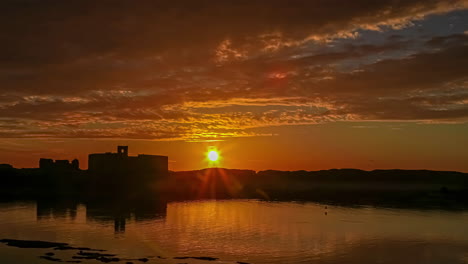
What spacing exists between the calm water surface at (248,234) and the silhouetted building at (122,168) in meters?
60.7

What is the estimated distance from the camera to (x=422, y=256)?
44875mm

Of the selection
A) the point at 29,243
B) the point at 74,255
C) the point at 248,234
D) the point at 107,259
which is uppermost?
the point at 29,243

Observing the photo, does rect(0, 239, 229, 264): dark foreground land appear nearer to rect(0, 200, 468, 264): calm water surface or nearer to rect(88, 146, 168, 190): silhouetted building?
rect(0, 200, 468, 264): calm water surface

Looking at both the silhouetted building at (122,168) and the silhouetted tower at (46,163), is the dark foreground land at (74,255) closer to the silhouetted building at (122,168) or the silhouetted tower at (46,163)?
the silhouetted building at (122,168)

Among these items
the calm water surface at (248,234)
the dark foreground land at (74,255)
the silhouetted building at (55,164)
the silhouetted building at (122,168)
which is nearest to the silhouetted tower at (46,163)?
the silhouetted building at (55,164)

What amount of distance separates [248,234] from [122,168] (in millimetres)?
98085

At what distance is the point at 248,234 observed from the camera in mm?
56875

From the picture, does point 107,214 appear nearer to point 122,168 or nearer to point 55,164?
point 122,168

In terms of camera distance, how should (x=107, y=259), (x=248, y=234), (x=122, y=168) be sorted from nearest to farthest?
(x=107, y=259) < (x=248, y=234) < (x=122, y=168)

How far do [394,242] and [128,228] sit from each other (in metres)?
31.7

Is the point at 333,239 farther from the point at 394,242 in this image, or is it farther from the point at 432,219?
the point at 432,219

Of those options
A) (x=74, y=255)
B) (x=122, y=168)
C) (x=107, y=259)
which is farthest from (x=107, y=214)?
(x=122, y=168)

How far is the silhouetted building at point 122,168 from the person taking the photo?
146625 mm

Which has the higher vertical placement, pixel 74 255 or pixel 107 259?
pixel 74 255
